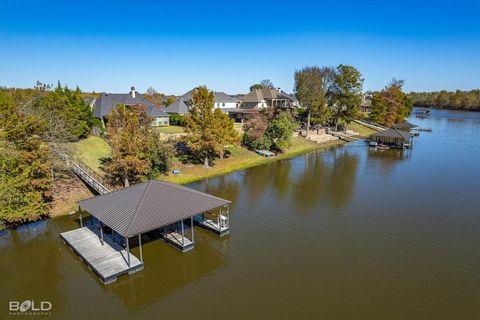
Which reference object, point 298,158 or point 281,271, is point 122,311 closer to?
point 281,271

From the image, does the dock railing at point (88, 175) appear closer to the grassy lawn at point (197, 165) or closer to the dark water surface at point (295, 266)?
the grassy lawn at point (197, 165)

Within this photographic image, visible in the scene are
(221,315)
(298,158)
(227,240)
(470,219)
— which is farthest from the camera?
(298,158)

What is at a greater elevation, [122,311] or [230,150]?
[230,150]

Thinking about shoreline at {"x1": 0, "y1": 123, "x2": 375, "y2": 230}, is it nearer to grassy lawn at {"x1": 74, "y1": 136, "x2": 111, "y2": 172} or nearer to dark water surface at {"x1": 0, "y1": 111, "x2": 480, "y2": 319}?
dark water surface at {"x1": 0, "y1": 111, "x2": 480, "y2": 319}

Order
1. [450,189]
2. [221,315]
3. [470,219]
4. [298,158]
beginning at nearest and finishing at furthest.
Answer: [221,315], [470,219], [450,189], [298,158]

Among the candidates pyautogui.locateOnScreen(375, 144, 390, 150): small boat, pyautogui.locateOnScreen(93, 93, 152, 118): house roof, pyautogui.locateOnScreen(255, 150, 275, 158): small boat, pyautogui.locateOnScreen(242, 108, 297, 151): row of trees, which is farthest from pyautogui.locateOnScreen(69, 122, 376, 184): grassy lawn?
pyautogui.locateOnScreen(375, 144, 390, 150): small boat

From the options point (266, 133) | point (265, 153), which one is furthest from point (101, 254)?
point (266, 133)

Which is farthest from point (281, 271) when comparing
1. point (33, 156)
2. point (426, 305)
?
point (33, 156)
